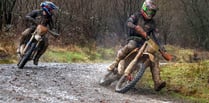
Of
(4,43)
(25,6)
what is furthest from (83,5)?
(4,43)

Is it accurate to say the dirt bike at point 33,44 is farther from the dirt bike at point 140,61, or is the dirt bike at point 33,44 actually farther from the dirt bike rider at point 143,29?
the dirt bike at point 140,61

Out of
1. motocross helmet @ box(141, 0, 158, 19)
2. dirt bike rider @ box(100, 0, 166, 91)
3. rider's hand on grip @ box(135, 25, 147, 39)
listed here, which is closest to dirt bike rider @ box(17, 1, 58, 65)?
dirt bike rider @ box(100, 0, 166, 91)

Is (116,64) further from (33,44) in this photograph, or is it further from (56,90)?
(33,44)

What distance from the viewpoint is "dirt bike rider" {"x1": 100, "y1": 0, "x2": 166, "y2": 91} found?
398 inches

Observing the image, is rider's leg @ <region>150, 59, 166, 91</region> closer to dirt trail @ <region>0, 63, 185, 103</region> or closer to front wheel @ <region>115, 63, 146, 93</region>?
dirt trail @ <region>0, 63, 185, 103</region>

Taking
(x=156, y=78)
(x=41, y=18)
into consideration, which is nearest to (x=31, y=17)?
(x=41, y=18)

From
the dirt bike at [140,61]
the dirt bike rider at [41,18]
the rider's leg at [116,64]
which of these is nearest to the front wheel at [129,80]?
the dirt bike at [140,61]

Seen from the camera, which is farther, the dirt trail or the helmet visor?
the helmet visor

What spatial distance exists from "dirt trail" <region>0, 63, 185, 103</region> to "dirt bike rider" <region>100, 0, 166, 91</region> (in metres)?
0.54

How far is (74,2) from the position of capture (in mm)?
25516

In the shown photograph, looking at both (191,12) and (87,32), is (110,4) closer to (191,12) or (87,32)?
(87,32)

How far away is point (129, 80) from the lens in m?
9.91

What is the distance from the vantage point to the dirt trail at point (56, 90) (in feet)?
26.4

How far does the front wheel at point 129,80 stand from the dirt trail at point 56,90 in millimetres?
168
